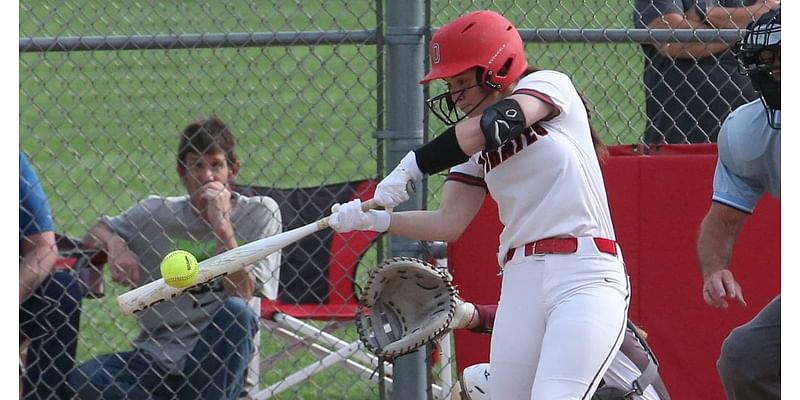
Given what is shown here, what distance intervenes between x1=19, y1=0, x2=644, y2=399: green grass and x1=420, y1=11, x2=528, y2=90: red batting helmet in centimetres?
101

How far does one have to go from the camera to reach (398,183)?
13.6ft

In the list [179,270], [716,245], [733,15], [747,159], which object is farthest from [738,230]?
[179,270]

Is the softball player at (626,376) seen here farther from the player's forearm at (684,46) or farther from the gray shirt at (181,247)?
the player's forearm at (684,46)

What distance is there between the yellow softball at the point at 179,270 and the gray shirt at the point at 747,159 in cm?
187

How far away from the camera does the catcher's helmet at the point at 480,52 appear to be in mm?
4012

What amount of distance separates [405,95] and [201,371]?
1531 millimetres

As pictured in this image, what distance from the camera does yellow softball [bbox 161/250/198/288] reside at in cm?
419

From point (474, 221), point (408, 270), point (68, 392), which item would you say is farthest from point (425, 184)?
point (68, 392)

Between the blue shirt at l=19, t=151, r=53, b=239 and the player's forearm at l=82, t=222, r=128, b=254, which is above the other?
the blue shirt at l=19, t=151, r=53, b=239

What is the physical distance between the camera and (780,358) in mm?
4246

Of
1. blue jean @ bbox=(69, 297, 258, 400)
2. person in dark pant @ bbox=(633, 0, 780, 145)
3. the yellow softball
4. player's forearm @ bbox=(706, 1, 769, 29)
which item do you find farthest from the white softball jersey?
blue jean @ bbox=(69, 297, 258, 400)

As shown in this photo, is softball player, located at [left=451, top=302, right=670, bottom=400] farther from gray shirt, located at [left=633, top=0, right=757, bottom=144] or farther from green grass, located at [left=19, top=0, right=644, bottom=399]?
gray shirt, located at [left=633, top=0, right=757, bottom=144]

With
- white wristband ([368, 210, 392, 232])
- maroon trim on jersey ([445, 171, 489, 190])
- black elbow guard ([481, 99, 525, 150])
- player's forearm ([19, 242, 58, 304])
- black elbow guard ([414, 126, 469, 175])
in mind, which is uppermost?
black elbow guard ([481, 99, 525, 150])

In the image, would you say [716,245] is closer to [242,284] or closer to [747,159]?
[747,159]
